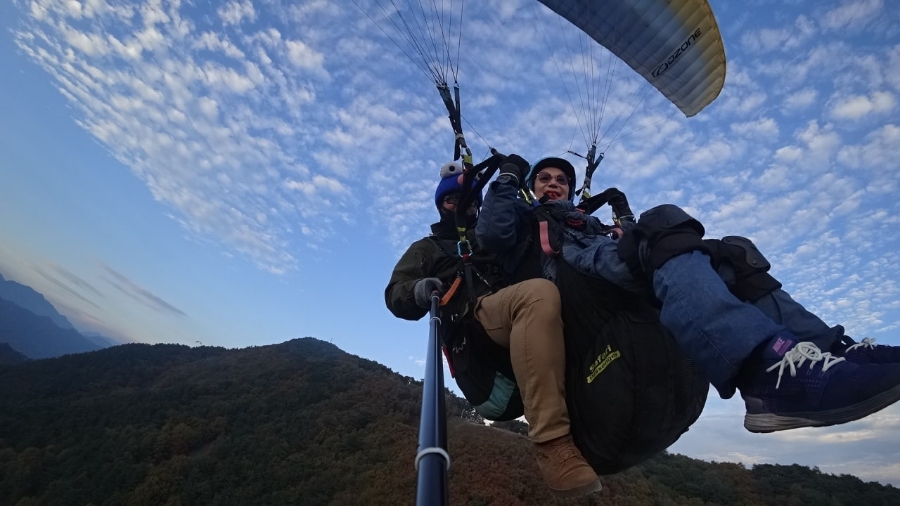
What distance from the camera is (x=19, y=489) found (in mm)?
21609

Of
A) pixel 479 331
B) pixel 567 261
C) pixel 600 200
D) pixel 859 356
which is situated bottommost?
pixel 859 356

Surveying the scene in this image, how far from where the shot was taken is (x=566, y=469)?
208 cm

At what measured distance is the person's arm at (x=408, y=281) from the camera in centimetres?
322

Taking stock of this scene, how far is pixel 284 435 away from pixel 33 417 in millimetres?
19841

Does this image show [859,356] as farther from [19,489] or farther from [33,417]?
[33,417]

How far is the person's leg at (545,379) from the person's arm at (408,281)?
962 millimetres

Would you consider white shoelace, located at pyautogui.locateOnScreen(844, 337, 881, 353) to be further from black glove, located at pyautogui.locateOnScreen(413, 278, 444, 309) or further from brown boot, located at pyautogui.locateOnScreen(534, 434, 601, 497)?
black glove, located at pyautogui.locateOnScreen(413, 278, 444, 309)

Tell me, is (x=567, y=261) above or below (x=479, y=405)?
above

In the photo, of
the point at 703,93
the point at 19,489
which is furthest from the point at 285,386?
the point at 703,93

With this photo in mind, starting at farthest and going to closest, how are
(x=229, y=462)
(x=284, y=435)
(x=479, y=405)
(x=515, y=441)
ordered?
(x=284, y=435), (x=229, y=462), (x=515, y=441), (x=479, y=405)

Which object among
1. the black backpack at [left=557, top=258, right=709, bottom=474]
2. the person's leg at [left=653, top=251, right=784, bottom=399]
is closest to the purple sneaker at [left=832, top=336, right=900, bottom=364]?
the person's leg at [left=653, top=251, right=784, bottom=399]

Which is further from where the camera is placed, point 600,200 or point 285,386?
point 285,386

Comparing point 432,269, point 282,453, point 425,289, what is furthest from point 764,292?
point 282,453

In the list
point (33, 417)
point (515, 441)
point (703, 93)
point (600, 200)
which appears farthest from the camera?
point (33, 417)
